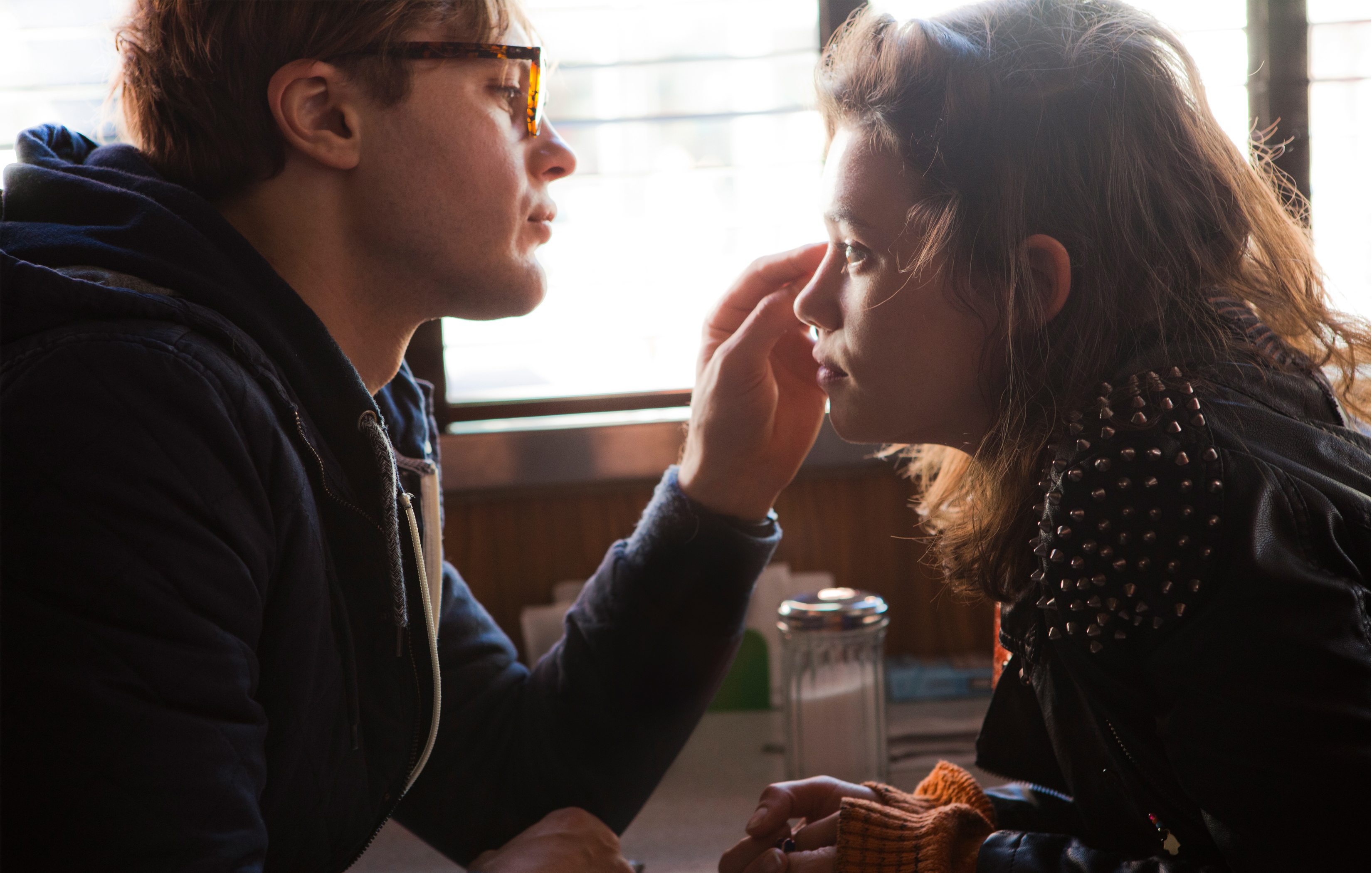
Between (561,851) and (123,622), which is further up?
(123,622)

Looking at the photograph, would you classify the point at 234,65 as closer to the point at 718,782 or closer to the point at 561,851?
the point at 561,851

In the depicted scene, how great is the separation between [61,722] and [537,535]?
1.13 metres

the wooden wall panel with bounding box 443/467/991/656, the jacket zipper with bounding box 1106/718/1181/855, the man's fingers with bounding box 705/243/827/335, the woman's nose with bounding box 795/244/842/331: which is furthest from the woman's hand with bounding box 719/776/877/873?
the wooden wall panel with bounding box 443/467/991/656

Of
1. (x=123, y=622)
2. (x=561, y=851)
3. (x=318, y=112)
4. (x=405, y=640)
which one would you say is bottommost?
(x=561, y=851)

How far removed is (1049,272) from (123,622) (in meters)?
0.74

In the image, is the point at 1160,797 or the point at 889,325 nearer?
the point at 1160,797

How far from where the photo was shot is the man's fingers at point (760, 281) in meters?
1.09

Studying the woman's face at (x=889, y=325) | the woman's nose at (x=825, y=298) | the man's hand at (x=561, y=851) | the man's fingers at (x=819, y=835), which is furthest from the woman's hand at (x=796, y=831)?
the woman's nose at (x=825, y=298)

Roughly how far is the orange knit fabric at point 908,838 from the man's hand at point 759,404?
0.39 meters

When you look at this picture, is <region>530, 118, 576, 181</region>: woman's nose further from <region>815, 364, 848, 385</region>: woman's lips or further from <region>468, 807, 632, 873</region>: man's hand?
<region>468, 807, 632, 873</region>: man's hand

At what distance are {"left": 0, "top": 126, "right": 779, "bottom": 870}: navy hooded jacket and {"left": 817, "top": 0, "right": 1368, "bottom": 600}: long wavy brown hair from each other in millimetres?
379

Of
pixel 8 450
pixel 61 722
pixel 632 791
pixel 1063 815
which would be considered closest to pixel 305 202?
pixel 8 450

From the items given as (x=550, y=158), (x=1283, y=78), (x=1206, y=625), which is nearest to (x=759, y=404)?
(x=550, y=158)

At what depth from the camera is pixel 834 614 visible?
3.95 feet
